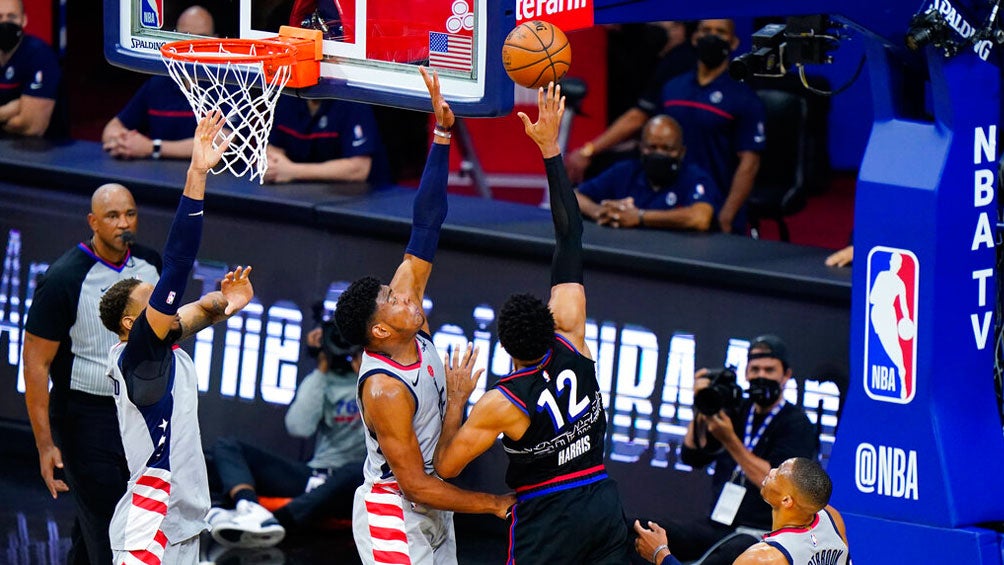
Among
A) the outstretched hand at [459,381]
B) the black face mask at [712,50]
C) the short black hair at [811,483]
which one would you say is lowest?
the short black hair at [811,483]

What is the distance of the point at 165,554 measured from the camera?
6.90 metres

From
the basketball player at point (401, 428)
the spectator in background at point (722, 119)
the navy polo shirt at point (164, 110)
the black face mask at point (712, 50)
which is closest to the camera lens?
the basketball player at point (401, 428)

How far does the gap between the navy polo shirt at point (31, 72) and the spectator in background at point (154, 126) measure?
0.59 m

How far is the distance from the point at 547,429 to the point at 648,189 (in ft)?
11.2

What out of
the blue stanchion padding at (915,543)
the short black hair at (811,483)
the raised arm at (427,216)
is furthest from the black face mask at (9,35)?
the short black hair at (811,483)

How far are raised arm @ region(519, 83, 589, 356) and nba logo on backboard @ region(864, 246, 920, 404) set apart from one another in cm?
128

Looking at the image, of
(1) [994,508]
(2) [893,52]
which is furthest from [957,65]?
(1) [994,508]

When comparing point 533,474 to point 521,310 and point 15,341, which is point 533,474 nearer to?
point 521,310

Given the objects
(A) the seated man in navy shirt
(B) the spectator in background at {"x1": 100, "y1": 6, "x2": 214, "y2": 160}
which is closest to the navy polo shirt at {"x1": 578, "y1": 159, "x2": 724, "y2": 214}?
Result: (A) the seated man in navy shirt

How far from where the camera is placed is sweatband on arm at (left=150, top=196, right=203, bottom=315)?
6.42 m

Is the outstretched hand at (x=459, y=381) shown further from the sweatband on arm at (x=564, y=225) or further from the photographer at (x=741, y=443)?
the photographer at (x=741, y=443)

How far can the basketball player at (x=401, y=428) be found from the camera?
6.46 m

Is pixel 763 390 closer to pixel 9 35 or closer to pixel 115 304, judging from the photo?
pixel 115 304

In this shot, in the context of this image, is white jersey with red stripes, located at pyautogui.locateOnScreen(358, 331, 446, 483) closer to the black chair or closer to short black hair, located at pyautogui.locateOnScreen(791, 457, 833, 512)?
short black hair, located at pyautogui.locateOnScreen(791, 457, 833, 512)
